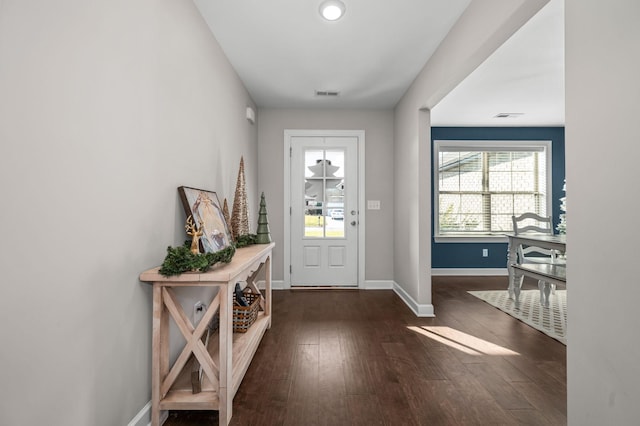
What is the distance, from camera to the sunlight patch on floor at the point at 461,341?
251cm

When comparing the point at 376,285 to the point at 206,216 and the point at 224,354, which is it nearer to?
the point at 206,216

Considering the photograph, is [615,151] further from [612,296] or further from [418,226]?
→ [418,226]

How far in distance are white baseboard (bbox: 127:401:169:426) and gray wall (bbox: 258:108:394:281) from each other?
113 inches

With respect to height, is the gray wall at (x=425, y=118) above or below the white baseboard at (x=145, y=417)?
above

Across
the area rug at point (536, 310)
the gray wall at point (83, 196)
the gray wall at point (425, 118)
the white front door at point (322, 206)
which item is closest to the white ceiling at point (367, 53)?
the gray wall at point (425, 118)

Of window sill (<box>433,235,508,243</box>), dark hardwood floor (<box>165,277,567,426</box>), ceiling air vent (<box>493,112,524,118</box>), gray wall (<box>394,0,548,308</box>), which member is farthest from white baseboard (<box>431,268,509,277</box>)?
ceiling air vent (<box>493,112,524,118</box>)

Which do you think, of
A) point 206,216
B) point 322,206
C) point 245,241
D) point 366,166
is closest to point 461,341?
point 245,241

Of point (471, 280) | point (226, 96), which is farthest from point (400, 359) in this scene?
point (471, 280)

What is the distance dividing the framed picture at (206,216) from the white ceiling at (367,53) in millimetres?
1336

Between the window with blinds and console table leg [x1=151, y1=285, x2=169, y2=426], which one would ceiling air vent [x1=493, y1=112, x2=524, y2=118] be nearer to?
the window with blinds

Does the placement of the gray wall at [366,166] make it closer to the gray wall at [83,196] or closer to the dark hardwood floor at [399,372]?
the dark hardwood floor at [399,372]

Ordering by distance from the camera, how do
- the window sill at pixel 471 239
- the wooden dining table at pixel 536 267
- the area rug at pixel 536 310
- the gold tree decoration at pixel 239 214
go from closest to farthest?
1. the gold tree decoration at pixel 239 214
2. the area rug at pixel 536 310
3. the wooden dining table at pixel 536 267
4. the window sill at pixel 471 239

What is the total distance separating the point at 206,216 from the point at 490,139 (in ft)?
16.9

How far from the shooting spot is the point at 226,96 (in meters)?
3.00
